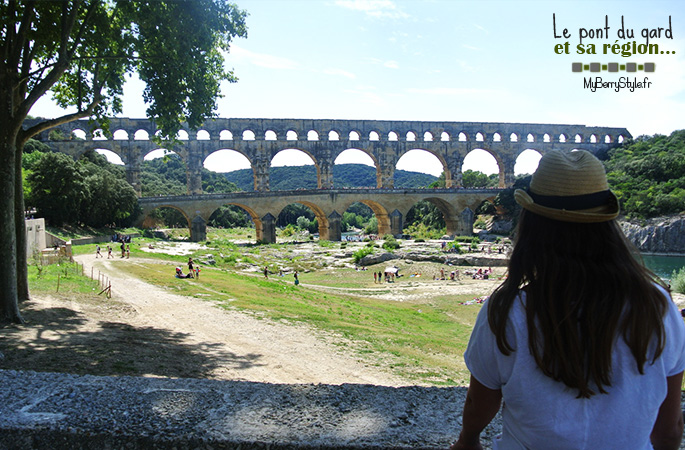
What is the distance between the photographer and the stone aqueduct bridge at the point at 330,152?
38281 millimetres

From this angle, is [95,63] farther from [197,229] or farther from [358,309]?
[197,229]

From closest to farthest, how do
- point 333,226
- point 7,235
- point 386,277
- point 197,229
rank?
point 7,235, point 386,277, point 197,229, point 333,226

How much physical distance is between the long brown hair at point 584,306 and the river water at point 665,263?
28061 millimetres

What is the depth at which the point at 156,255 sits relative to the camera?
893 inches

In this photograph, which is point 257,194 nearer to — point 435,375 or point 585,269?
point 435,375

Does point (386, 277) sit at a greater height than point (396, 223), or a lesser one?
lesser

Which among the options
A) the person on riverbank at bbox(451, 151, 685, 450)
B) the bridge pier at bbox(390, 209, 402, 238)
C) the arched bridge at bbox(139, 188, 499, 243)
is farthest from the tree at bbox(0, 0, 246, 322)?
the bridge pier at bbox(390, 209, 402, 238)

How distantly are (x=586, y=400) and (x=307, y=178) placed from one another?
4411 inches

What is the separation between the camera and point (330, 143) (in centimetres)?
4388

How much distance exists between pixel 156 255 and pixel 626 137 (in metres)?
52.0

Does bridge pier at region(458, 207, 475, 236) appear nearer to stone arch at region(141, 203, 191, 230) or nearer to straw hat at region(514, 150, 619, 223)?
Answer: stone arch at region(141, 203, 191, 230)

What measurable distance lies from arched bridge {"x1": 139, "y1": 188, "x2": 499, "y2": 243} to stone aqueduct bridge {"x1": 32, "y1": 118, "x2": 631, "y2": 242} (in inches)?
3.1

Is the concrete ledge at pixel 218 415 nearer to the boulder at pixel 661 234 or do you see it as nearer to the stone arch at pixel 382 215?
the boulder at pixel 661 234

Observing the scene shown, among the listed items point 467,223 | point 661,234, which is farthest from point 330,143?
point 661,234
